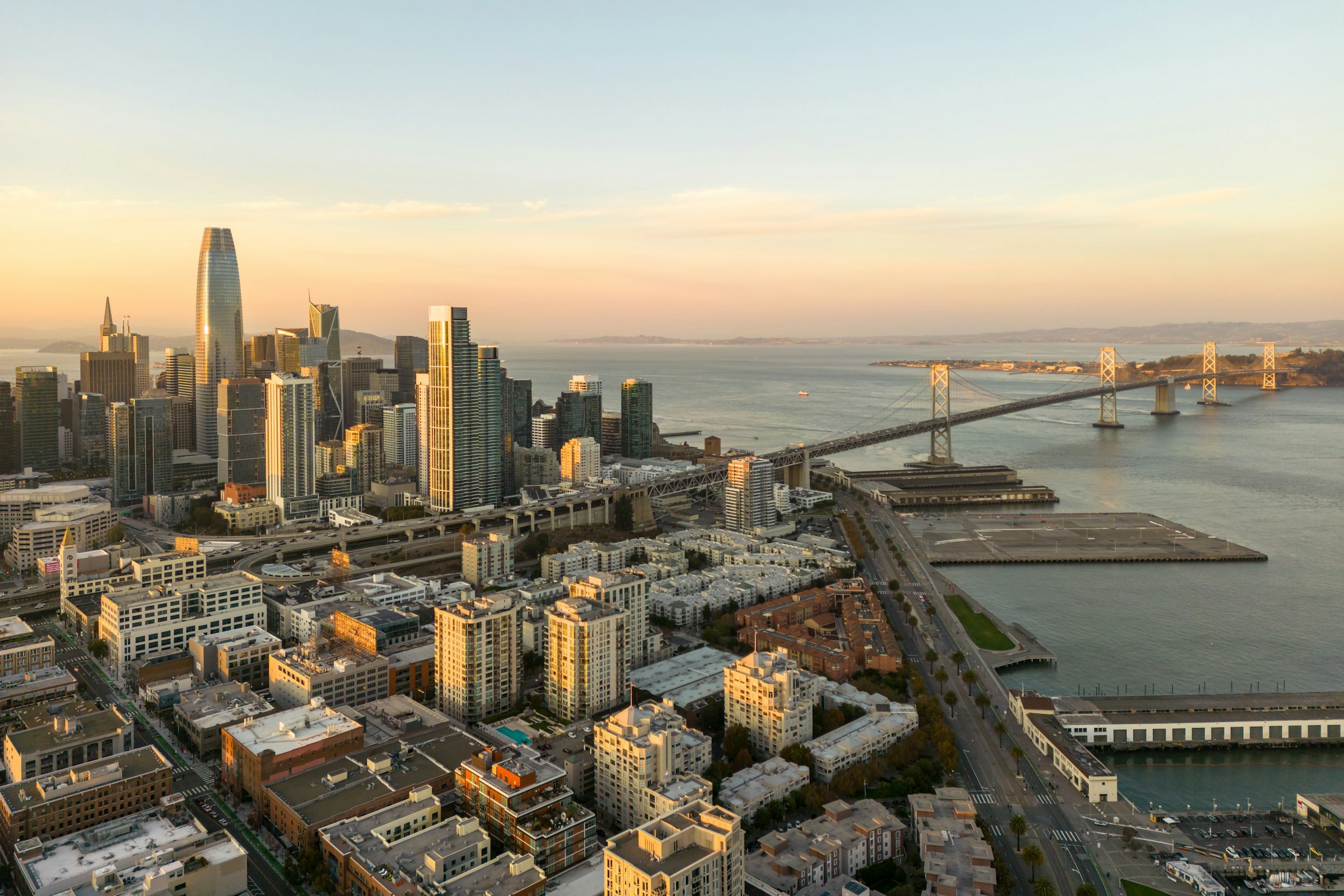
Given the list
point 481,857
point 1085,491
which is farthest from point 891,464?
point 481,857

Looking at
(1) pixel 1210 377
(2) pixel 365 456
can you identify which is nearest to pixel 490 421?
(2) pixel 365 456

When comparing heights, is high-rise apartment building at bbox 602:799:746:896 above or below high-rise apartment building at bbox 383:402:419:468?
below

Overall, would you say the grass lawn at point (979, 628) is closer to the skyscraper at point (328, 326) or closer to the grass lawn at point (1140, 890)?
the grass lawn at point (1140, 890)

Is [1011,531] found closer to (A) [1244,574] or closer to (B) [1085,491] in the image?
(A) [1244,574]

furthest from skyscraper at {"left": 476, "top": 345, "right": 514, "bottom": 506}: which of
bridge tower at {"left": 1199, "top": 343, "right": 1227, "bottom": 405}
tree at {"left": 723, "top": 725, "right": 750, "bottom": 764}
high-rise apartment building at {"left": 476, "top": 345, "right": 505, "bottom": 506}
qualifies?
bridge tower at {"left": 1199, "top": 343, "right": 1227, "bottom": 405}

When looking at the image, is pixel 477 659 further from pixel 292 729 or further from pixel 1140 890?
pixel 1140 890

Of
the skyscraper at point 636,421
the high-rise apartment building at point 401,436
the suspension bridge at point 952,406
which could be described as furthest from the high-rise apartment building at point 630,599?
the skyscraper at point 636,421

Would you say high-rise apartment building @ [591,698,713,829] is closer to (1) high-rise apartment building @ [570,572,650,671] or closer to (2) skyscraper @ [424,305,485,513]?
(1) high-rise apartment building @ [570,572,650,671]
